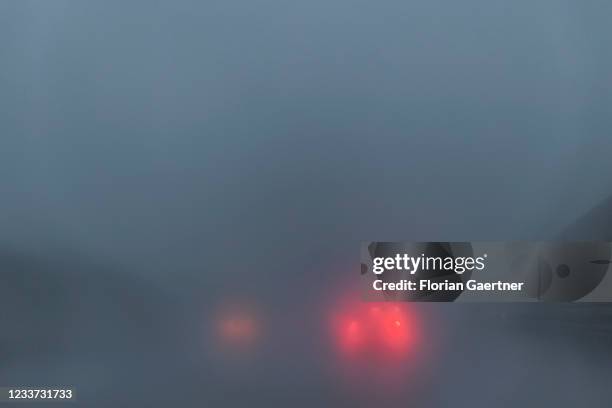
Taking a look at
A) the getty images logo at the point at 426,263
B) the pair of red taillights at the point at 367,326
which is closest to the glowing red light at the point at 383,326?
the pair of red taillights at the point at 367,326

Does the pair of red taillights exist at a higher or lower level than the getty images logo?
lower

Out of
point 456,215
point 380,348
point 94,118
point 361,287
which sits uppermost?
point 94,118

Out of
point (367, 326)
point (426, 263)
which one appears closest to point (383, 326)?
point (367, 326)

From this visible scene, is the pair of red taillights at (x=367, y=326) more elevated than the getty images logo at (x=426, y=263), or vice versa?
the getty images logo at (x=426, y=263)

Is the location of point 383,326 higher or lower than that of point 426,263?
lower

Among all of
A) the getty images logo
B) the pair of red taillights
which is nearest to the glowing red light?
the pair of red taillights

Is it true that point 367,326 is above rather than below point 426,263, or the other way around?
below

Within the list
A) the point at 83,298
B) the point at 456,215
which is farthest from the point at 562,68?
the point at 83,298

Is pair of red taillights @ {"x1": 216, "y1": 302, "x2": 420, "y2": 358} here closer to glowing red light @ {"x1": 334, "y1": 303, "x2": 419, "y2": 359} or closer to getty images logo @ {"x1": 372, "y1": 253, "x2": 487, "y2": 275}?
glowing red light @ {"x1": 334, "y1": 303, "x2": 419, "y2": 359}

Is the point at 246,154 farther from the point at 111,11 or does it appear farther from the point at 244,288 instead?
the point at 111,11

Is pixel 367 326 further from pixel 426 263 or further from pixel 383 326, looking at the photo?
pixel 426 263

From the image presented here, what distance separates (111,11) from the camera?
2037mm

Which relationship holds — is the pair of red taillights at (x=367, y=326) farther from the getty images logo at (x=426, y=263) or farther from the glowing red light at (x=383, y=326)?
the getty images logo at (x=426, y=263)

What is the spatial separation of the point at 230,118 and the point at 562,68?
1136mm
